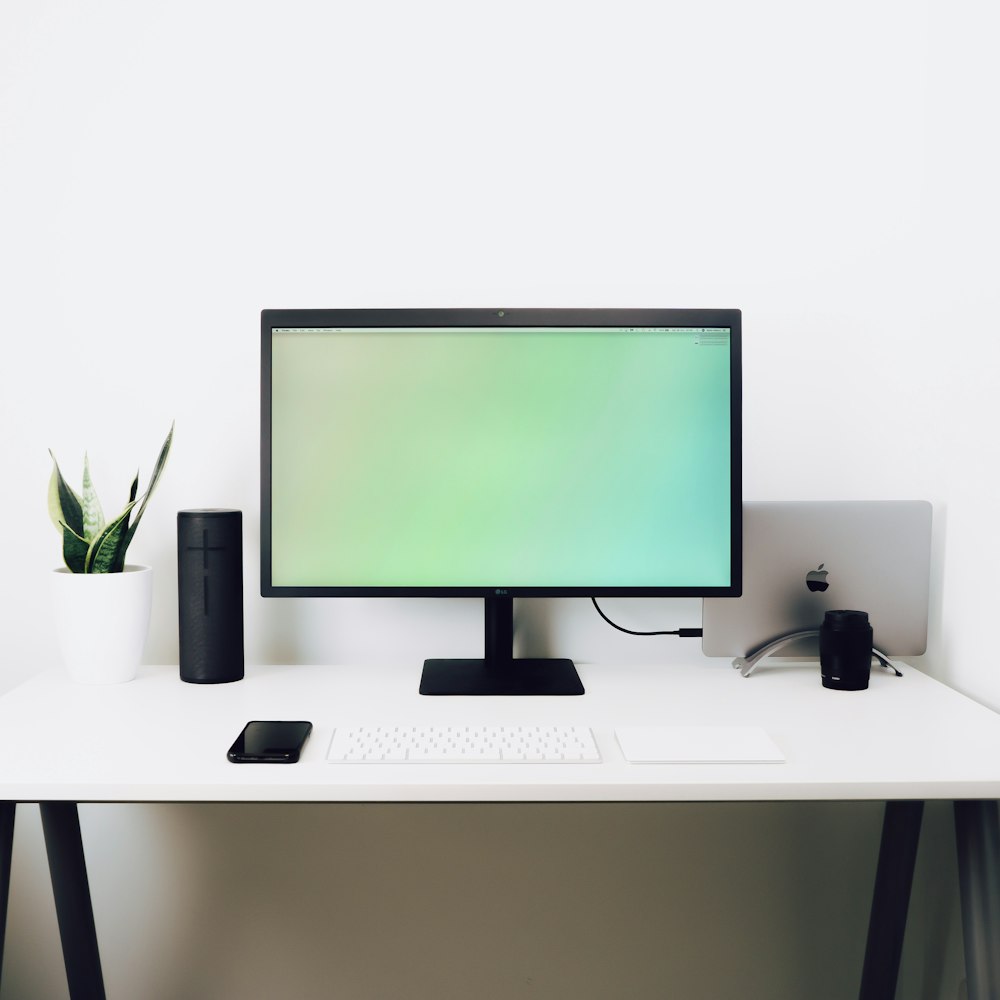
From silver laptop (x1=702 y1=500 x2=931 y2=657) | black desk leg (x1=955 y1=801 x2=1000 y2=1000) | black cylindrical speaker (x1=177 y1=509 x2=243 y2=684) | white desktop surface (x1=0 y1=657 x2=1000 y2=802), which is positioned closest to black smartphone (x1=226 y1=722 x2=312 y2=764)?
white desktop surface (x1=0 y1=657 x2=1000 y2=802)

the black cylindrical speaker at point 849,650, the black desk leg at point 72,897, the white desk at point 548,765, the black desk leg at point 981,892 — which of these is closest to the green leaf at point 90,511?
the white desk at point 548,765

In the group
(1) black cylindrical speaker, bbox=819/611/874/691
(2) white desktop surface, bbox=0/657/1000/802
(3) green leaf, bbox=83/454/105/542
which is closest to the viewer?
(2) white desktop surface, bbox=0/657/1000/802

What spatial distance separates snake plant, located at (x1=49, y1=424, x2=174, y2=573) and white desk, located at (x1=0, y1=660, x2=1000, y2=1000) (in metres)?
0.18

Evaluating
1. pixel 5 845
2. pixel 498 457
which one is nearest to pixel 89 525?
pixel 5 845

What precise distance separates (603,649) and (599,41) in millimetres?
976

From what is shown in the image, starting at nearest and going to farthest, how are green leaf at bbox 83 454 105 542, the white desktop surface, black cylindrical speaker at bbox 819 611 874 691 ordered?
1. the white desktop surface
2. black cylindrical speaker at bbox 819 611 874 691
3. green leaf at bbox 83 454 105 542

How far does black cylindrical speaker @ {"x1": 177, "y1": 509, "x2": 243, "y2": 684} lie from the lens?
1.25 meters

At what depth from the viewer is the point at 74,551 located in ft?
4.20

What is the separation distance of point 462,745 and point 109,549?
0.63 m

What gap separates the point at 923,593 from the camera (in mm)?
1329

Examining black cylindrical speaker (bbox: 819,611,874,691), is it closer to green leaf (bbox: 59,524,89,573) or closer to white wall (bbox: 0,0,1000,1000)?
white wall (bbox: 0,0,1000,1000)

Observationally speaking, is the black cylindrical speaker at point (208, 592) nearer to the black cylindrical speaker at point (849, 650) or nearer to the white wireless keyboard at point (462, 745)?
the white wireless keyboard at point (462, 745)

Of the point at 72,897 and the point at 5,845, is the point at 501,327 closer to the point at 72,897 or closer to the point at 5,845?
the point at 5,845

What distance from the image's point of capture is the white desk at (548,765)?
903 millimetres
